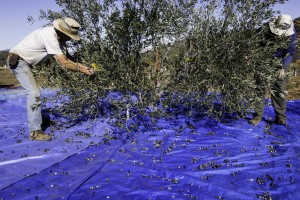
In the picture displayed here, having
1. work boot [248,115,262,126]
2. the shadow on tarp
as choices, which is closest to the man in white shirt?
the shadow on tarp

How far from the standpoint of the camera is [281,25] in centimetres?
666

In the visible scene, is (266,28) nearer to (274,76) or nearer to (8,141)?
(274,76)

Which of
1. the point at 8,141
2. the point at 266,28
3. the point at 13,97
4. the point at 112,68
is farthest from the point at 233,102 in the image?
the point at 13,97

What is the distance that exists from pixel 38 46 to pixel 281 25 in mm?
5160

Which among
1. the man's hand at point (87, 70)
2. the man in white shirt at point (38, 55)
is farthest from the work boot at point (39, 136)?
the man's hand at point (87, 70)

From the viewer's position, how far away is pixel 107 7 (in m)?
A: 7.20

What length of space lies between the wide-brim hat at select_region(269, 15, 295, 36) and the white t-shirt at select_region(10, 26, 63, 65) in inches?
178

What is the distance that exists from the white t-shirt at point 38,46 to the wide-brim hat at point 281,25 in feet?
14.9

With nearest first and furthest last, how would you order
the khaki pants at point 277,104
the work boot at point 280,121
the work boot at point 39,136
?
the work boot at point 39,136, the khaki pants at point 277,104, the work boot at point 280,121

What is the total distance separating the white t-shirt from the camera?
20.4 ft

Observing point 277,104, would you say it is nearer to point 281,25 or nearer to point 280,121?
point 280,121

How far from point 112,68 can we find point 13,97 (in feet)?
16.2

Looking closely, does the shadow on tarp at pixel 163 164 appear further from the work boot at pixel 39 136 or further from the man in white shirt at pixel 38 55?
the man in white shirt at pixel 38 55

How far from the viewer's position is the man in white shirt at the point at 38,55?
620 cm
